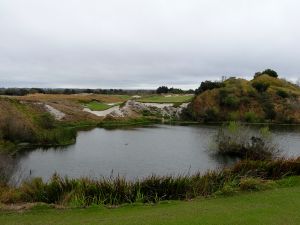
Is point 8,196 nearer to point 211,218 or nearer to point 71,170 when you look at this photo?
point 211,218

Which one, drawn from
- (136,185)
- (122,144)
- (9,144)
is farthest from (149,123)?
(136,185)

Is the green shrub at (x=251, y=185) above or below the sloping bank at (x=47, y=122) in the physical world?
above

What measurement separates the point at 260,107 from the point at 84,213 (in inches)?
2927

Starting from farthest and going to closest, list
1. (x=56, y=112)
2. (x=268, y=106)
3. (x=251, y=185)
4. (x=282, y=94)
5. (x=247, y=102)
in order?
(x=282, y=94) → (x=247, y=102) → (x=268, y=106) → (x=56, y=112) → (x=251, y=185)

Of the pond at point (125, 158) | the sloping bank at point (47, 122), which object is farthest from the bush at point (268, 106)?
the pond at point (125, 158)

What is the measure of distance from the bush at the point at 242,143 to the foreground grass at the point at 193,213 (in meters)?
21.2

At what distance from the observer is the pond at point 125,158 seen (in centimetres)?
2992

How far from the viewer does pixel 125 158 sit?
36.3 m

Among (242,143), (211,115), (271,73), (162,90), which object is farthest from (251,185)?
(162,90)

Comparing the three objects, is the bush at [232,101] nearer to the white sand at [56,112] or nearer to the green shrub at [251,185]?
the white sand at [56,112]

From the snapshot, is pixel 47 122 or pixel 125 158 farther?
pixel 47 122

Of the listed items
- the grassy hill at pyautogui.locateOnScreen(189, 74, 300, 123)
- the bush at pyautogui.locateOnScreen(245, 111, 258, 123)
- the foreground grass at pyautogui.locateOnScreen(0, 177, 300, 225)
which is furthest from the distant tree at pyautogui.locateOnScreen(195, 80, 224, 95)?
the foreground grass at pyautogui.locateOnScreen(0, 177, 300, 225)

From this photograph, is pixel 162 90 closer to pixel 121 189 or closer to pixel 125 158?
pixel 125 158

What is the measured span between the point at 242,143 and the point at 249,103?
157 feet
